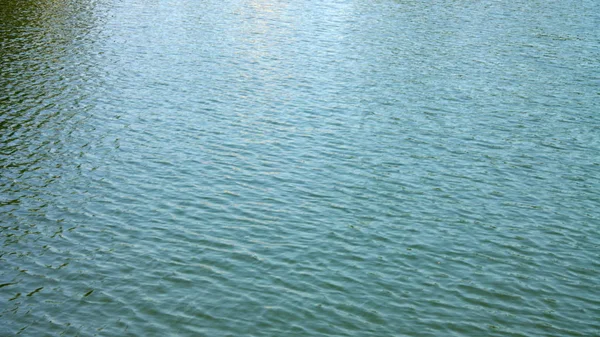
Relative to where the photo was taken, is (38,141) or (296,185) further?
(38,141)

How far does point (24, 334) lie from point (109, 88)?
93.1 ft

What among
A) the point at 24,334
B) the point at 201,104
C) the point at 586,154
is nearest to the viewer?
the point at 24,334

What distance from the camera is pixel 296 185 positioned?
3250cm

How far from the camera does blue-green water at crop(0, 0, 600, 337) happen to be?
22.8 m

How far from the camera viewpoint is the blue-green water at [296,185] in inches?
899

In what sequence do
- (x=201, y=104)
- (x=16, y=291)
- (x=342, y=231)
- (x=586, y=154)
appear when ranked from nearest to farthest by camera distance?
(x=16, y=291)
(x=342, y=231)
(x=586, y=154)
(x=201, y=104)

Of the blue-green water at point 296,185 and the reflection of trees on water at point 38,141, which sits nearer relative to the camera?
the blue-green water at point 296,185

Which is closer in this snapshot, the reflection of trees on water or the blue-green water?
the blue-green water

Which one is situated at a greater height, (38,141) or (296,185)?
(296,185)

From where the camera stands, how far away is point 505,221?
29.3m

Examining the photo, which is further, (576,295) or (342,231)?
(342,231)

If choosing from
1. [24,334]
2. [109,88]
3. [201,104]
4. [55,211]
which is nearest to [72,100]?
[109,88]

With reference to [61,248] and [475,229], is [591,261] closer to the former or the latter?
[475,229]

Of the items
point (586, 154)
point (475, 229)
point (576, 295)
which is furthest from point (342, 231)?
point (586, 154)
